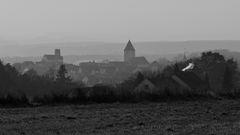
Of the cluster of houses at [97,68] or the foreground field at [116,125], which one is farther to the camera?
the cluster of houses at [97,68]

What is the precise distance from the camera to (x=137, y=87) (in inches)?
2028

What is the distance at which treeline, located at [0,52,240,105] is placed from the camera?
28.3 metres

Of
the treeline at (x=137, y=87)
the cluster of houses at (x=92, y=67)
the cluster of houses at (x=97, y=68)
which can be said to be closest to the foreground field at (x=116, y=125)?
the treeline at (x=137, y=87)

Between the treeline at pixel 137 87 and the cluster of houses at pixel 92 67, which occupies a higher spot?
the cluster of houses at pixel 92 67

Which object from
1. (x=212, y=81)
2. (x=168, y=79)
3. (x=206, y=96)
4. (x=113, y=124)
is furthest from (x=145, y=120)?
(x=212, y=81)

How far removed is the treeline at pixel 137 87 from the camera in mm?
28344

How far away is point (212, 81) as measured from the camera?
7344 centimetres

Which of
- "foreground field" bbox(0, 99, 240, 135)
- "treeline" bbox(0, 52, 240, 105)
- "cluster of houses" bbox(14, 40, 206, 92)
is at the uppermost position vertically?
"cluster of houses" bbox(14, 40, 206, 92)

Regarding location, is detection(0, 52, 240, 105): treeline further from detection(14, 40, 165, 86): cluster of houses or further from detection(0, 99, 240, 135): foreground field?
detection(14, 40, 165, 86): cluster of houses

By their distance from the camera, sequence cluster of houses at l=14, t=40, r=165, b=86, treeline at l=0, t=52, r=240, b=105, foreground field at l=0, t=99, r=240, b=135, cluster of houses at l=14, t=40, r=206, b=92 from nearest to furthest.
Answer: foreground field at l=0, t=99, r=240, b=135, treeline at l=0, t=52, r=240, b=105, cluster of houses at l=14, t=40, r=206, b=92, cluster of houses at l=14, t=40, r=165, b=86

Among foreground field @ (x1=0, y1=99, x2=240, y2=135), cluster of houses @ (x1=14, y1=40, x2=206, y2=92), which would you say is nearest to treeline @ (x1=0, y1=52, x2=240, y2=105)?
foreground field @ (x1=0, y1=99, x2=240, y2=135)

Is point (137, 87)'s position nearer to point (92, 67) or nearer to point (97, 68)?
point (97, 68)

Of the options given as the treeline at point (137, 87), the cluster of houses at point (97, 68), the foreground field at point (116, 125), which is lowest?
the foreground field at point (116, 125)

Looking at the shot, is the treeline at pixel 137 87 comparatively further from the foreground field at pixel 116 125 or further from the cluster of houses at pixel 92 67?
the cluster of houses at pixel 92 67
